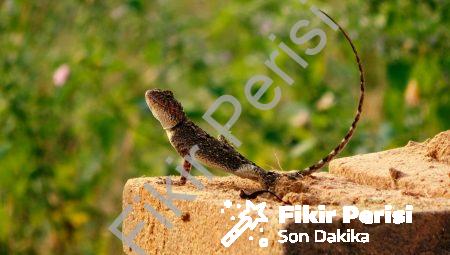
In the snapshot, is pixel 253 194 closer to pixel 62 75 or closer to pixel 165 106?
pixel 165 106

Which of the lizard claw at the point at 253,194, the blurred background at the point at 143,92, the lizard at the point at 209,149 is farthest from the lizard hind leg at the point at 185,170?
the blurred background at the point at 143,92

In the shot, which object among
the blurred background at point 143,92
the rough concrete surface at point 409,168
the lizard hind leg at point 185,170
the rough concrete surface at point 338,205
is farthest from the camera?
the blurred background at point 143,92

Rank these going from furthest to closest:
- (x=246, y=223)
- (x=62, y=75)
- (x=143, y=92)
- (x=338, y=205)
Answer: (x=143, y=92) → (x=62, y=75) → (x=338, y=205) → (x=246, y=223)

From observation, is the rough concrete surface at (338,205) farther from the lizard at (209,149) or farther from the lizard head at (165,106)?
the lizard head at (165,106)

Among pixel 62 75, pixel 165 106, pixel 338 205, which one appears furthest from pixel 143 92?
pixel 338 205

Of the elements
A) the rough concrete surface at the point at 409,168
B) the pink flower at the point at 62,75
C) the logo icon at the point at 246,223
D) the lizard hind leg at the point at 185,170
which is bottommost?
the logo icon at the point at 246,223

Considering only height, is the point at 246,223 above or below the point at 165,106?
below

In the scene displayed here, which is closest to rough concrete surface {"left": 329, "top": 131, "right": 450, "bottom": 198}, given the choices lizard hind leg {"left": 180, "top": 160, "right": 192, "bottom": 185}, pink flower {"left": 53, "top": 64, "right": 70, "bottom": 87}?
lizard hind leg {"left": 180, "top": 160, "right": 192, "bottom": 185}
